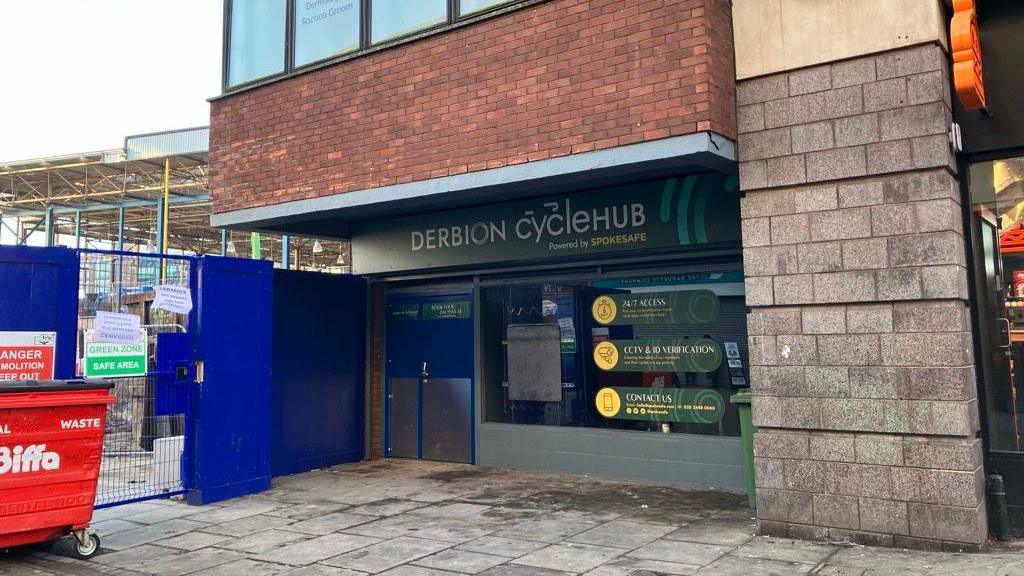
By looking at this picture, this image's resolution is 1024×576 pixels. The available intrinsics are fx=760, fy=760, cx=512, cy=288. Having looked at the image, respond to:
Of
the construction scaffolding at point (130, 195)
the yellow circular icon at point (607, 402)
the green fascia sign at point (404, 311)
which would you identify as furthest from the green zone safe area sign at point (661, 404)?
the construction scaffolding at point (130, 195)

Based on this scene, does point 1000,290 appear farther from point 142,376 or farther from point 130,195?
point 130,195

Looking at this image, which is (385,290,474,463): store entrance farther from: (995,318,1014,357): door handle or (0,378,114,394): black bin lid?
(995,318,1014,357): door handle

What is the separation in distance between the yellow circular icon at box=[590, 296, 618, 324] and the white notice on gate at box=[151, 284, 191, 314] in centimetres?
437

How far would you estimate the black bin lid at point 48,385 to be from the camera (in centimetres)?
557

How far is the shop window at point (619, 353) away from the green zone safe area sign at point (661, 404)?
0.4 inches

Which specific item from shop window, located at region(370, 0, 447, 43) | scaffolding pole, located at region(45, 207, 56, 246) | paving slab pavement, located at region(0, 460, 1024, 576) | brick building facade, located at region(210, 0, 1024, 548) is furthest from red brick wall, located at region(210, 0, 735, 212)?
scaffolding pole, located at region(45, 207, 56, 246)

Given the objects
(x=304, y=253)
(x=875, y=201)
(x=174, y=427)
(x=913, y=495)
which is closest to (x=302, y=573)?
(x=174, y=427)

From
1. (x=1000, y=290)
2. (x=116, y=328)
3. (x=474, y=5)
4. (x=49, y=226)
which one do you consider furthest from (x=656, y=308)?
(x=49, y=226)

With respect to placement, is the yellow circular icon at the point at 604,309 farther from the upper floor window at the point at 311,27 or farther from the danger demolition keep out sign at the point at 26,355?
the danger demolition keep out sign at the point at 26,355

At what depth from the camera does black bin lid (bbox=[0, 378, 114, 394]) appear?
18.3 ft

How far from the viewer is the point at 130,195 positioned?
2662cm

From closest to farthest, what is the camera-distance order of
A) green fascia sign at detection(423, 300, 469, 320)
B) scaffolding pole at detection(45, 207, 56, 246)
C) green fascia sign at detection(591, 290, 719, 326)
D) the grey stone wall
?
the grey stone wall < green fascia sign at detection(591, 290, 719, 326) < green fascia sign at detection(423, 300, 469, 320) < scaffolding pole at detection(45, 207, 56, 246)

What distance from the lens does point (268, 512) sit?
733 centimetres

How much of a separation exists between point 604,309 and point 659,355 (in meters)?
0.85
